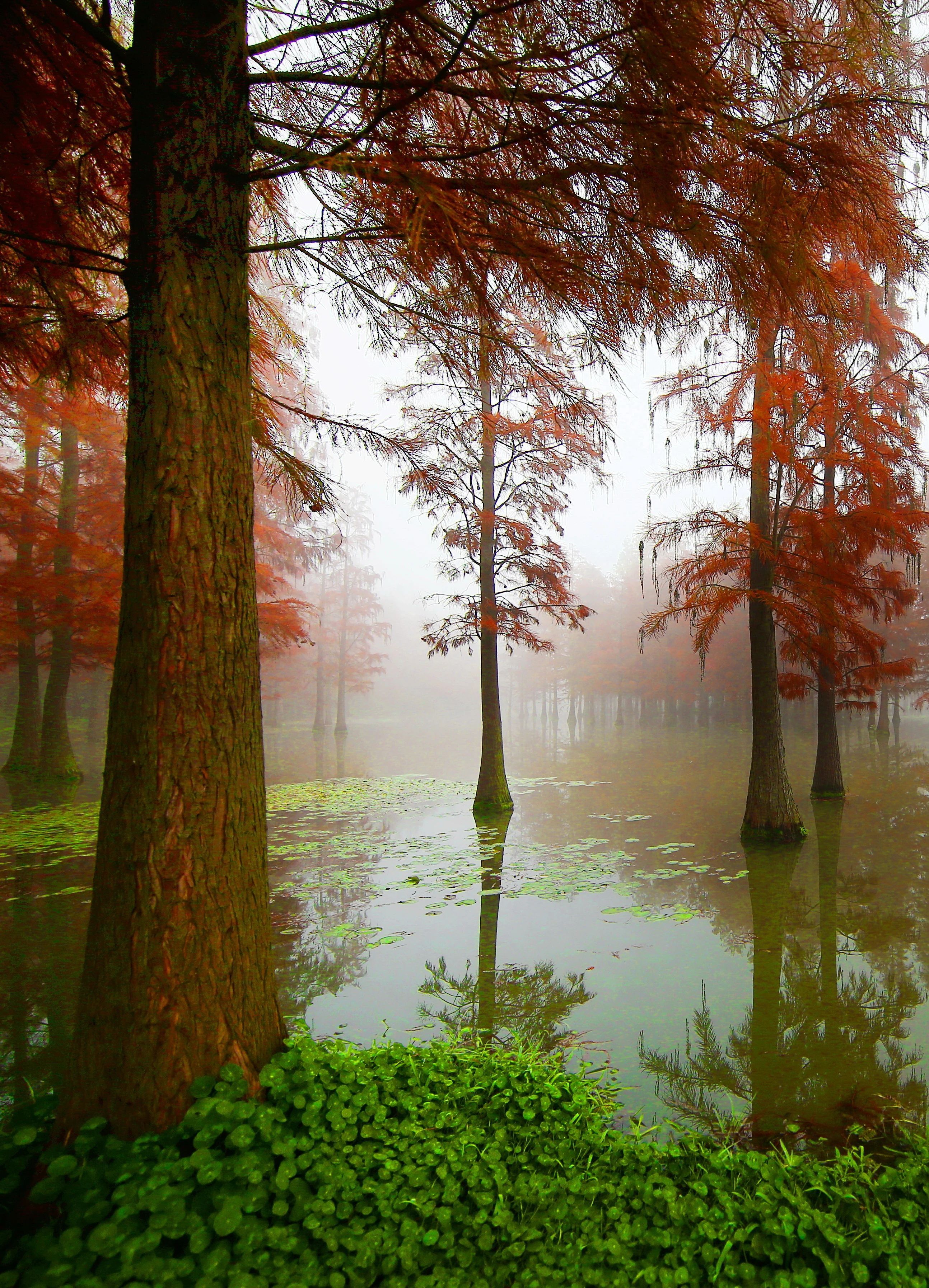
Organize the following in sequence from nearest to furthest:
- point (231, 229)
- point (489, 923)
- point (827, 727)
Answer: point (231, 229) < point (489, 923) < point (827, 727)

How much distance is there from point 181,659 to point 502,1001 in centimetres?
359

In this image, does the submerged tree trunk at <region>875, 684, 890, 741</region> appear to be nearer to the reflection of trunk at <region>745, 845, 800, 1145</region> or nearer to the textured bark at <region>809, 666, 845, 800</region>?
the textured bark at <region>809, 666, 845, 800</region>

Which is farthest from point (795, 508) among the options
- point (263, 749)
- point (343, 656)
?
point (343, 656)

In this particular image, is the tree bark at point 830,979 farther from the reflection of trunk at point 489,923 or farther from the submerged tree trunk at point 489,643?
the submerged tree trunk at point 489,643

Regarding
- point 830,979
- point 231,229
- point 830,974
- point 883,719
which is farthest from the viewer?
point 883,719

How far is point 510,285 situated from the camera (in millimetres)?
3561

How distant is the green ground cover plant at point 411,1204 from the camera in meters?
2.06

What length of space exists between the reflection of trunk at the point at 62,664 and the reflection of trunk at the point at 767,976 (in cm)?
1306

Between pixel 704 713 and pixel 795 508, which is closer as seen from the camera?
pixel 795 508

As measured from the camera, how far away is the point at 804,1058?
401 cm

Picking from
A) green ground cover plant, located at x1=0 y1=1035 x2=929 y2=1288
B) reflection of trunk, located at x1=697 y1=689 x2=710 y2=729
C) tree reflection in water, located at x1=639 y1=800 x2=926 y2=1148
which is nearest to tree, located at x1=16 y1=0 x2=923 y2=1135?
green ground cover plant, located at x1=0 y1=1035 x2=929 y2=1288

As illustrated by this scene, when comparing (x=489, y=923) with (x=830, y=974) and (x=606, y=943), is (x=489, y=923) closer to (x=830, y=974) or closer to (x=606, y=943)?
(x=606, y=943)

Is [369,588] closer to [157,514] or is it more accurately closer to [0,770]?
[0,770]

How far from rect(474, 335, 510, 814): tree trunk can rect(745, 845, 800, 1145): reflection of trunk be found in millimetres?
4262
